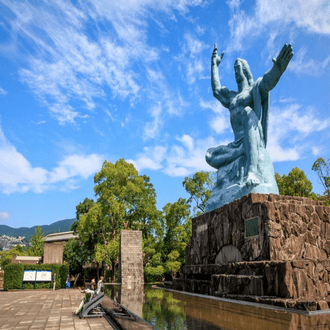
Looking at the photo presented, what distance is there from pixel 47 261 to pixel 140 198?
777 centimetres

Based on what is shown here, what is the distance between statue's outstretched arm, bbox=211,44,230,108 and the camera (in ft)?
46.7

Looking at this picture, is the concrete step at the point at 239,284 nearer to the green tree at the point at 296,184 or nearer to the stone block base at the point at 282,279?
the stone block base at the point at 282,279

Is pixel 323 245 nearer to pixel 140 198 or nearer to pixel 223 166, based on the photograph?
pixel 223 166

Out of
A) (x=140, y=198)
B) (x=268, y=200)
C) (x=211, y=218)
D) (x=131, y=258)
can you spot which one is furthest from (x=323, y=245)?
(x=140, y=198)

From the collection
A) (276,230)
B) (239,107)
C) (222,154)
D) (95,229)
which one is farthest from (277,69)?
(95,229)

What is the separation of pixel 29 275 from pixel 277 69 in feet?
51.6

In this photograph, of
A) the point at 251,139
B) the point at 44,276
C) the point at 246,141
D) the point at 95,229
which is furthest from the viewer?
the point at 95,229

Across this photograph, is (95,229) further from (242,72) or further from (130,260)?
(242,72)

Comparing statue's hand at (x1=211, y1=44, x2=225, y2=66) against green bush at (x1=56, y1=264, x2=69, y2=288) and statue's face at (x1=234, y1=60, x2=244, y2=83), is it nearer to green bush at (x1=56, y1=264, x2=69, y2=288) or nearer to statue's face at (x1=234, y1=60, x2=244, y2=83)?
statue's face at (x1=234, y1=60, x2=244, y2=83)

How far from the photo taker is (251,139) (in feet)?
39.9

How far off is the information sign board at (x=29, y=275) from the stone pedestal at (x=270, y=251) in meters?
10.3

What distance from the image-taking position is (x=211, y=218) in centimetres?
1158

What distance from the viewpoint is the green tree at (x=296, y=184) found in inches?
898

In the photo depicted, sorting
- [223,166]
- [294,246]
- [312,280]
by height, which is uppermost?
[223,166]
